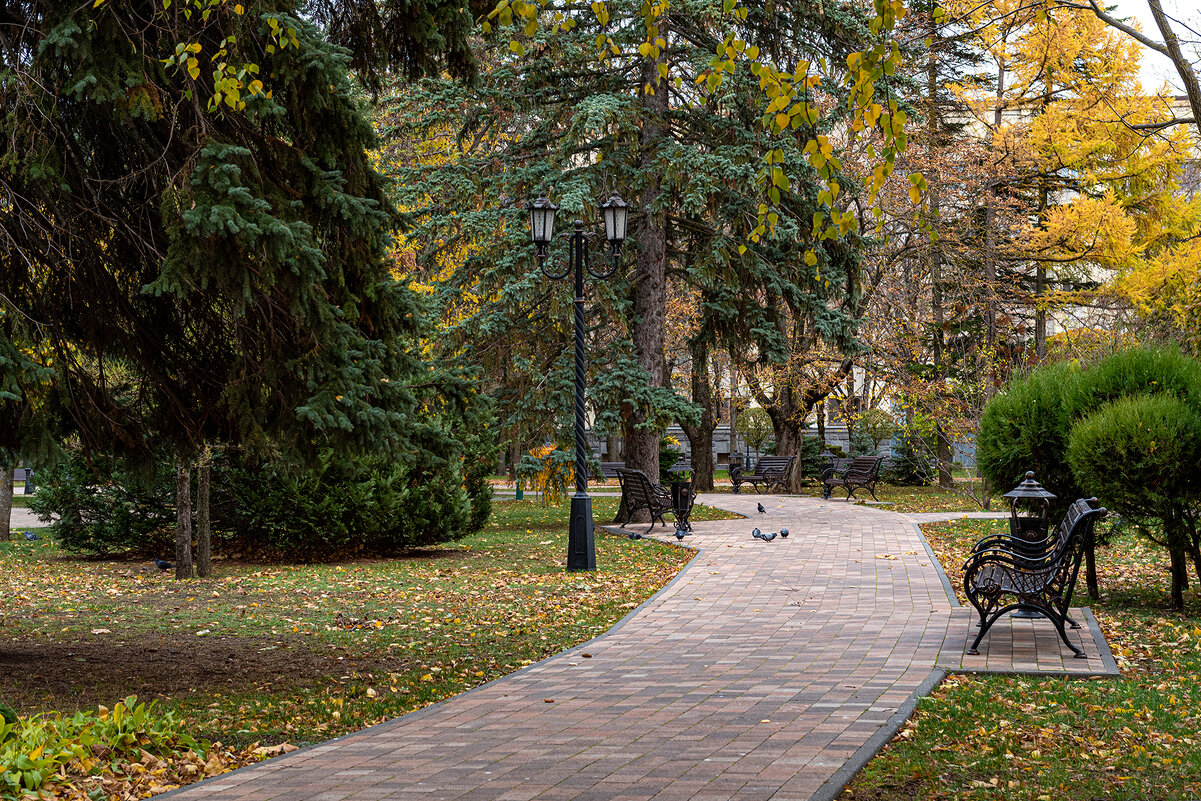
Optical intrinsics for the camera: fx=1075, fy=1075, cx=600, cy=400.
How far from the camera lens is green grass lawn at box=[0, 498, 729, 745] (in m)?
6.39

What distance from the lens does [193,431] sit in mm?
7273

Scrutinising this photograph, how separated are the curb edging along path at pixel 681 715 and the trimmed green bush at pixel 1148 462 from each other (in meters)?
1.64

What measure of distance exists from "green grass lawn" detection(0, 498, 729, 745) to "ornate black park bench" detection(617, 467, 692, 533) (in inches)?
98.4

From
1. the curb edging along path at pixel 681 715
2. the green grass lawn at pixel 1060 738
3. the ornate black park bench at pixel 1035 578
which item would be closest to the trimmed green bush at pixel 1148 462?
the ornate black park bench at pixel 1035 578

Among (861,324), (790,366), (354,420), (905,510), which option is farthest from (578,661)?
(790,366)

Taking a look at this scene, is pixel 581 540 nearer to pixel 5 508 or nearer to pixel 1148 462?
pixel 1148 462

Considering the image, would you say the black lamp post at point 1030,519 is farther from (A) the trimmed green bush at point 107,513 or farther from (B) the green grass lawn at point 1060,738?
(A) the trimmed green bush at point 107,513

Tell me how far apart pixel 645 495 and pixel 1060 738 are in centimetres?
1252

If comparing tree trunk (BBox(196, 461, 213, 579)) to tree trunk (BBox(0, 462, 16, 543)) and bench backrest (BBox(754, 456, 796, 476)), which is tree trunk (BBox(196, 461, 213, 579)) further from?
bench backrest (BBox(754, 456, 796, 476))

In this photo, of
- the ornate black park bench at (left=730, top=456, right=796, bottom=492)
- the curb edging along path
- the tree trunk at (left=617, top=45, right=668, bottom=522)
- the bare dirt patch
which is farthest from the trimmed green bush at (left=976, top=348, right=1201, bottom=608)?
the ornate black park bench at (left=730, top=456, right=796, bottom=492)

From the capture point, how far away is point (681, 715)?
5867mm

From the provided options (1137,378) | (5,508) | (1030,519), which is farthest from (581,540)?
(5,508)

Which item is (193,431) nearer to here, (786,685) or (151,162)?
(151,162)

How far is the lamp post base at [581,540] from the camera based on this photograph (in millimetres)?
12734
